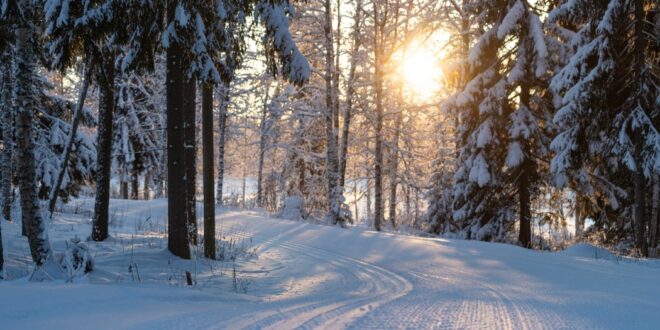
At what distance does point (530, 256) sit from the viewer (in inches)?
368

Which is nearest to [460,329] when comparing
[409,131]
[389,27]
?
[389,27]

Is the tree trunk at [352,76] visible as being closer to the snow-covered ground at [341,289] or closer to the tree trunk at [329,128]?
the tree trunk at [329,128]

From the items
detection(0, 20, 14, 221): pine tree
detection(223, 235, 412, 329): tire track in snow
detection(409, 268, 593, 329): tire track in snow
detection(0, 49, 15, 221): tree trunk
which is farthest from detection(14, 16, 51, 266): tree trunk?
detection(409, 268, 593, 329): tire track in snow

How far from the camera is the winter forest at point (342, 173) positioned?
5367mm

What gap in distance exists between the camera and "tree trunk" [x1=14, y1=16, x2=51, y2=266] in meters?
7.19

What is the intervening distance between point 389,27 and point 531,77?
7.21 meters

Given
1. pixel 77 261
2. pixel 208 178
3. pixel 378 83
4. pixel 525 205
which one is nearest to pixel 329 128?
pixel 378 83

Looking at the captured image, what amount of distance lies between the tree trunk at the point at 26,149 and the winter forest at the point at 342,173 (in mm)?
22

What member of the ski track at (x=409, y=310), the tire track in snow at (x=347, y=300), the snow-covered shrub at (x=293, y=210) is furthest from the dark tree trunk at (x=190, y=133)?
the snow-covered shrub at (x=293, y=210)

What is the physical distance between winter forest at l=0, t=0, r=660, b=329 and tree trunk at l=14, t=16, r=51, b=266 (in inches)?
0.8

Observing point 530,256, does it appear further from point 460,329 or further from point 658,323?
point 460,329

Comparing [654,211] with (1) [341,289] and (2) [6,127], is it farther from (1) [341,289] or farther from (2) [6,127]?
(2) [6,127]

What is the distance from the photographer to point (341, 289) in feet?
22.2

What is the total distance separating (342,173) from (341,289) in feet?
50.1
